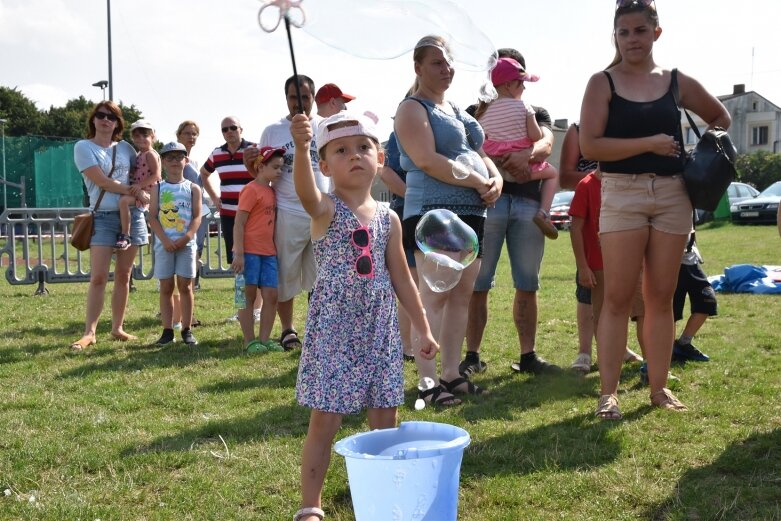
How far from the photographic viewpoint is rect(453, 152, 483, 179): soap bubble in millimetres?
4395

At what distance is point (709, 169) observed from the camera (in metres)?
4.12

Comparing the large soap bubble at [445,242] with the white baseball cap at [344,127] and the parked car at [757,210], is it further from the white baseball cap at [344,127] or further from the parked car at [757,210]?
the parked car at [757,210]

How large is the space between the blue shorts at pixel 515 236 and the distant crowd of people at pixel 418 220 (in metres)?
0.01

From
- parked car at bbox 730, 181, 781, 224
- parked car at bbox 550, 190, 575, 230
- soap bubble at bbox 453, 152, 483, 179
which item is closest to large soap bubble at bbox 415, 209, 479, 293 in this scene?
soap bubble at bbox 453, 152, 483, 179

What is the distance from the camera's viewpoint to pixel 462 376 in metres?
5.07

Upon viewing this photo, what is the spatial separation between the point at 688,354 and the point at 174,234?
4522 mm

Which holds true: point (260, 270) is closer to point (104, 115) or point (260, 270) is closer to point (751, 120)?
point (104, 115)

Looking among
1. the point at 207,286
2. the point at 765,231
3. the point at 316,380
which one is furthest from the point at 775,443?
the point at 765,231

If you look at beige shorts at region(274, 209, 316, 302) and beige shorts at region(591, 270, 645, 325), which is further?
beige shorts at region(274, 209, 316, 302)

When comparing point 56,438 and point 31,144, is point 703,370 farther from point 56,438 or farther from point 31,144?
point 31,144

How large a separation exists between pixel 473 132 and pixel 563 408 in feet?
5.68

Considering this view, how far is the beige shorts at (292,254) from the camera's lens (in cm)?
658

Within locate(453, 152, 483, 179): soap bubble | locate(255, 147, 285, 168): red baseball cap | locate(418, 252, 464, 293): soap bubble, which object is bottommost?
locate(418, 252, 464, 293): soap bubble

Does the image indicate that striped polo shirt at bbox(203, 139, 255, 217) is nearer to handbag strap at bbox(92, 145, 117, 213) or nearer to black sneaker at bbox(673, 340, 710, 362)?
handbag strap at bbox(92, 145, 117, 213)
